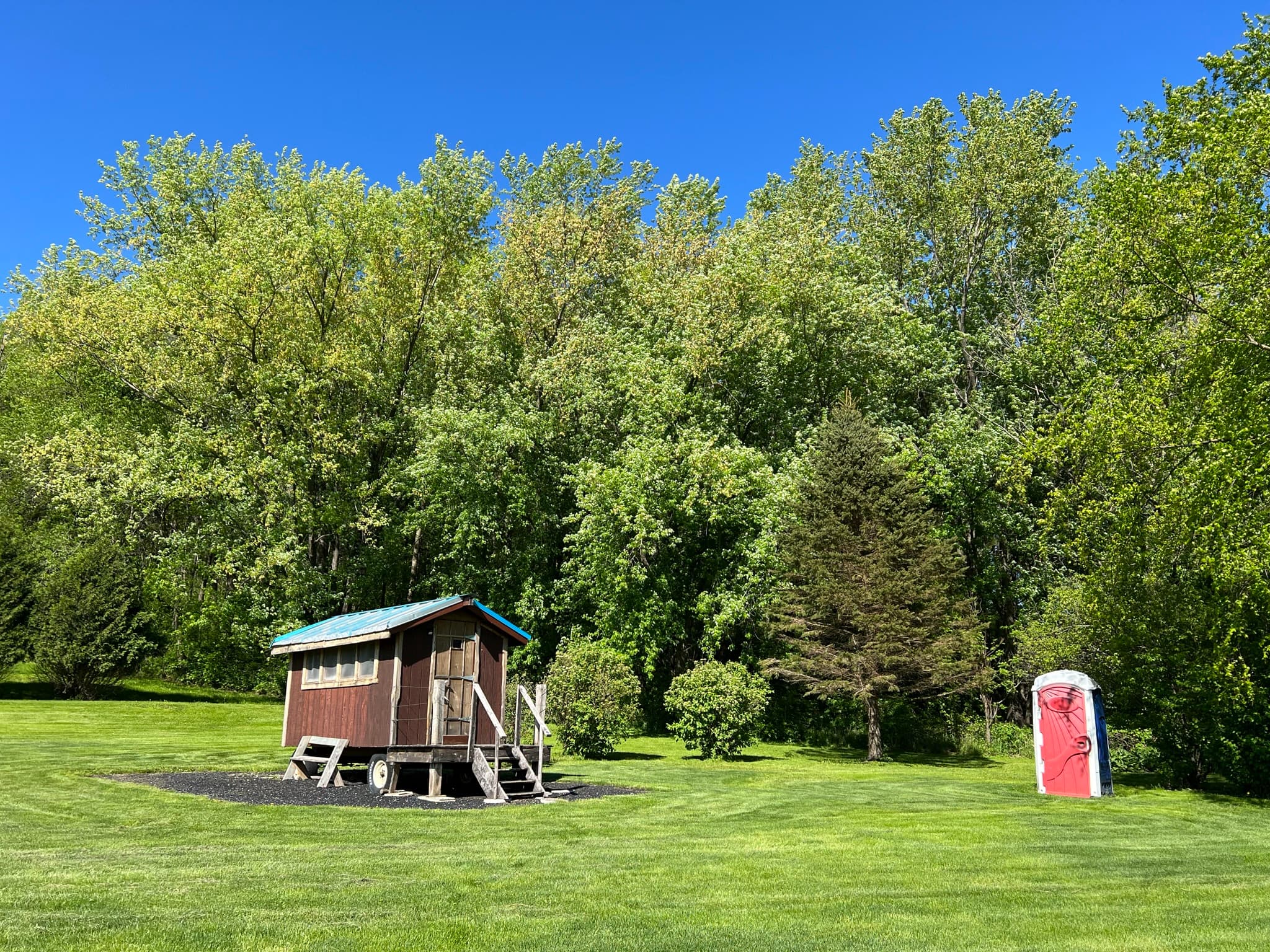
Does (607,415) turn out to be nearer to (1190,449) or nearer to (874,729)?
(874,729)

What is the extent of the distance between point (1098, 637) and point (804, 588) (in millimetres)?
8340

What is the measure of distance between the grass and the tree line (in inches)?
480

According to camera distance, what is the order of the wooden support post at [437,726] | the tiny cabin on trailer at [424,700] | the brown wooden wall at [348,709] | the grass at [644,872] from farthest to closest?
the brown wooden wall at [348,709] < the tiny cabin on trailer at [424,700] < the wooden support post at [437,726] < the grass at [644,872]

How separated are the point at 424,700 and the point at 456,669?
2.77ft

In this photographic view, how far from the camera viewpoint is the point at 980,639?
29.9 meters

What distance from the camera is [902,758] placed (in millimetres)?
30547

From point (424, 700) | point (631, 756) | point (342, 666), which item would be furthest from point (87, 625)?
point (424, 700)

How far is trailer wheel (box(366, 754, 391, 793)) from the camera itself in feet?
58.7

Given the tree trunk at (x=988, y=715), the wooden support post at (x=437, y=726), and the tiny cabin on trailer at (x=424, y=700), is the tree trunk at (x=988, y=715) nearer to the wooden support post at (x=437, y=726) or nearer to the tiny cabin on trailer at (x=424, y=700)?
the tiny cabin on trailer at (x=424, y=700)

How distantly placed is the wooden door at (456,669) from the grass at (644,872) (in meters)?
3.08

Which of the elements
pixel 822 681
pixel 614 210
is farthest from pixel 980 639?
pixel 614 210

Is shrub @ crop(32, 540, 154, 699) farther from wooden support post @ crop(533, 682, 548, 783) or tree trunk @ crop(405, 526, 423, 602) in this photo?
wooden support post @ crop(533, 682, 548, 783)

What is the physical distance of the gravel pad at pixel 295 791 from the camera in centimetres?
1598

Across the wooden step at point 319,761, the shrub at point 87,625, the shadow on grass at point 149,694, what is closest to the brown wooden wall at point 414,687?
the wooden step at point 319,761
